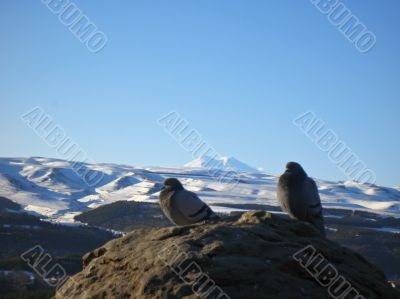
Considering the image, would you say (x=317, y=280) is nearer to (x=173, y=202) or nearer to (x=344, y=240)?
(x=173, y=202)

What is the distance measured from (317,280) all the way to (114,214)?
48638 millimetres

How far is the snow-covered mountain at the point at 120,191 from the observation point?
70.2m

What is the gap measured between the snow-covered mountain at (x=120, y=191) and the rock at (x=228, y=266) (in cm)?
5273

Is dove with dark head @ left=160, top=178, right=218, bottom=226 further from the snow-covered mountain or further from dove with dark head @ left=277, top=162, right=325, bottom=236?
the snow-covered mountain

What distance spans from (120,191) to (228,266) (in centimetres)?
7960

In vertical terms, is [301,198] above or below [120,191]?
above

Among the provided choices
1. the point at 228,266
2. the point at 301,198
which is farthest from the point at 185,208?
the point at 228,266

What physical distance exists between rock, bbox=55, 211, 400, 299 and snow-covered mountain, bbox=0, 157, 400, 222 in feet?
173

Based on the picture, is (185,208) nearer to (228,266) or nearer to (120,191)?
(228,266)

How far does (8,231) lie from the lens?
3697 cm

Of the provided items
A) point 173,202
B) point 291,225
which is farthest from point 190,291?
point 173,202

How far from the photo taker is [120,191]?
8481cm

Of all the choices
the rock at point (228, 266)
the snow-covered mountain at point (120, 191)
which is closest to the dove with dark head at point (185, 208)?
the rock at point (228, 266)

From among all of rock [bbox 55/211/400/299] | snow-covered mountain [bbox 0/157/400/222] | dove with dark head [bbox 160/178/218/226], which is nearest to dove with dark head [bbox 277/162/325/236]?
dove with dark head [bbox 160/178/218/226]
